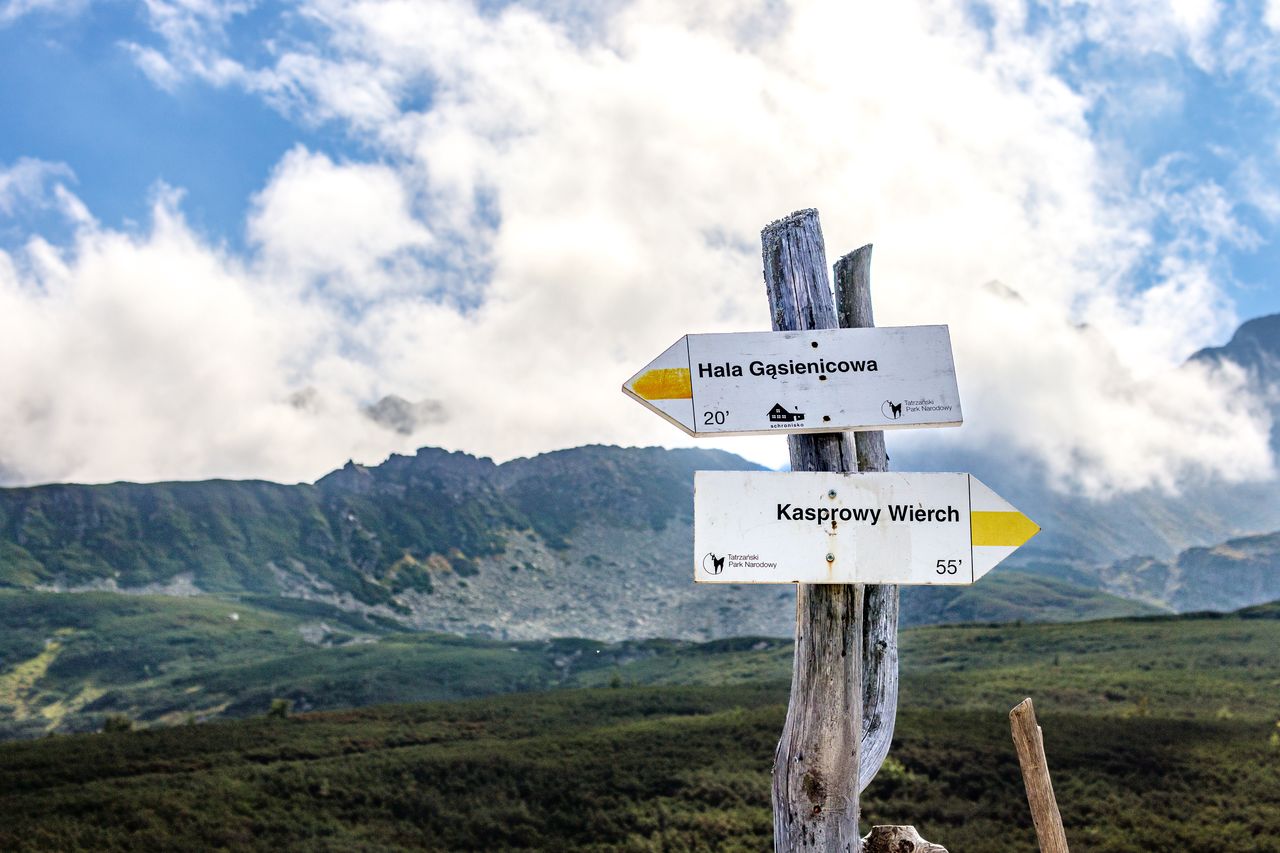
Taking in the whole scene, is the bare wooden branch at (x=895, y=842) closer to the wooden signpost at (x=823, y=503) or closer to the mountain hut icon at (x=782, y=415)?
the wooden signpost at (x=823, y=503)

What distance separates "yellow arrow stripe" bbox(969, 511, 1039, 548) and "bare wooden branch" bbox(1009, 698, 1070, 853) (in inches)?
31.1

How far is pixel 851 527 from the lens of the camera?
179 inches

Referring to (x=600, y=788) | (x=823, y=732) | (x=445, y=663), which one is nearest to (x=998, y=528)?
(x=823, y=732)

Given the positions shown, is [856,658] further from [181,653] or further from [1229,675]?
[181,653]

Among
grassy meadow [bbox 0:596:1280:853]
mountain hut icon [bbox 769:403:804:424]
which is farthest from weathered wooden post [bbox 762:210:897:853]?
grassy meadow [bbox 0:596:1280:853]

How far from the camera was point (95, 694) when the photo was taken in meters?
131

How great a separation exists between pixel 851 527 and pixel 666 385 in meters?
1.21

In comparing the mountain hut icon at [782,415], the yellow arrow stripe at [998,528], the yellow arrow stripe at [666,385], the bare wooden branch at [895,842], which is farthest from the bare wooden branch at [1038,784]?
the yellow arrow stripe at [666,385]

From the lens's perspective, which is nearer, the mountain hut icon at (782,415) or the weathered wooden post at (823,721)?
the weathered wooden post at (823,721)

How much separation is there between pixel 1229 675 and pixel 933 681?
14551mm

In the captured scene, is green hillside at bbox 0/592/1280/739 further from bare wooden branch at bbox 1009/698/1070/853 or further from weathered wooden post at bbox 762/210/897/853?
weathered wooden post at bbox 762/210/897/853

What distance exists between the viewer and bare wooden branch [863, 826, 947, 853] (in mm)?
4816

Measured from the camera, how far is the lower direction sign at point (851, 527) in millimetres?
4488

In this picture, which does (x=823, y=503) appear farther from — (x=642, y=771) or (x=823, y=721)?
(x=642, y=771)
